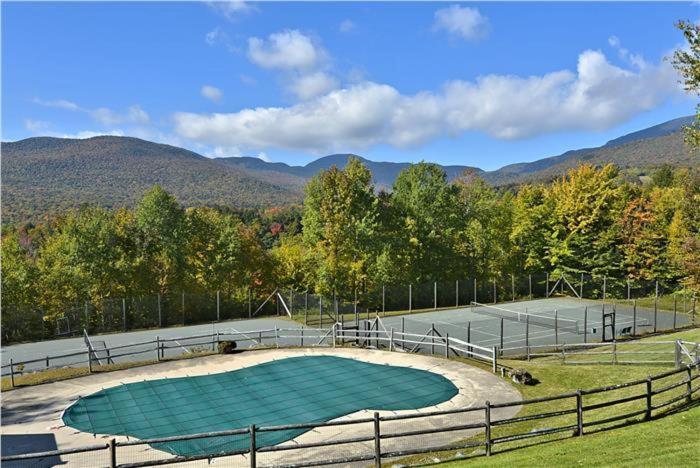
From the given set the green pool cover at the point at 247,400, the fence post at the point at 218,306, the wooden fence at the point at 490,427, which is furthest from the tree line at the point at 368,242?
the wooden fence at the point at 490,427

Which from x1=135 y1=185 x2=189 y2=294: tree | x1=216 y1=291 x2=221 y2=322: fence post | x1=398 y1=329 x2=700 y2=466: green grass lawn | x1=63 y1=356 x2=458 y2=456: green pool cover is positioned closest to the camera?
x1=398 y1=329 x2=700 y2=466: green grass lawn

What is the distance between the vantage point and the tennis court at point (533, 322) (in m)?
33.0

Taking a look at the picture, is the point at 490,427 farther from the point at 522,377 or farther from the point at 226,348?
the point at 226,348

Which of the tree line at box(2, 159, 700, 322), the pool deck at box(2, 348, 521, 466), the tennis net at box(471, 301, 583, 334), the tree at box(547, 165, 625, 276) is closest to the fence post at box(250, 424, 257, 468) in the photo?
the pool deck at box(2, 348, 521, 466)

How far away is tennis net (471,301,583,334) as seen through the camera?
120 ft

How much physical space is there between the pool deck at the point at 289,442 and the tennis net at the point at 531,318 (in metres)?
12.5

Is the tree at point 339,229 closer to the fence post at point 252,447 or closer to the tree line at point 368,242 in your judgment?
the tree line at point 368,242

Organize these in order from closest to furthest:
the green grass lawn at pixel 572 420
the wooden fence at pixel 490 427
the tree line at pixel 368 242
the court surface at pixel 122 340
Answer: the green grass lawn at pixel 572 420, the wooden fence at pixel 490 427, the court surface at pixel 122 340, the tree line at pixel 368 242

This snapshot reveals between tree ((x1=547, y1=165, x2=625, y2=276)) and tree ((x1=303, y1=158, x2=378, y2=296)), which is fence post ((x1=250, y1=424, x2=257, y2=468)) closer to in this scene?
tree ((x1=303, y1=158, x2=378, y2=296))

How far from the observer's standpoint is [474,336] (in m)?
34.5

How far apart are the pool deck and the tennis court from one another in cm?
658

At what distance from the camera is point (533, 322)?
3962cm

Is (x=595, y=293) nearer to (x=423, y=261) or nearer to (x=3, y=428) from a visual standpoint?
(x=423, y=261)

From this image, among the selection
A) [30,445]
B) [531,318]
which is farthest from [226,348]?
[531,318]
